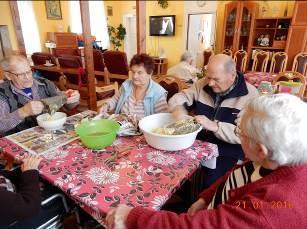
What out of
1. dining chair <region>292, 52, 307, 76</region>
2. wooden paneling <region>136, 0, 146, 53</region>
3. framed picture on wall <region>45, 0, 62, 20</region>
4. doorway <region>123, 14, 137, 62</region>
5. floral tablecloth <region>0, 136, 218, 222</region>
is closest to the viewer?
floral tablecloth <region>0, 136, 218, 222</region>

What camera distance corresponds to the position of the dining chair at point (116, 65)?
3.46 meters

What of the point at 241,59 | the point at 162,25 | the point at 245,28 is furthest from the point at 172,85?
the point at 162,25

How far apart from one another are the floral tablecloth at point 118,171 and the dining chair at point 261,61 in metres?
3.59

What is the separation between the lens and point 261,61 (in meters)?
4.48

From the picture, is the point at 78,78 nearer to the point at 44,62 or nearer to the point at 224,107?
the point at 44,62

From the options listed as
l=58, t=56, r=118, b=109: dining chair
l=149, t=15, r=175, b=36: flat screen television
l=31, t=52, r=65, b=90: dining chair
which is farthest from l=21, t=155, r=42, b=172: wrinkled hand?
l=149, t=15, r=175, b=36: flat screen television

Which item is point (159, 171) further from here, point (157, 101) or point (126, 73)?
point (126, 73)

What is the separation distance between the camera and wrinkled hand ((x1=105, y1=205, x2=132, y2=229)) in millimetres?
686

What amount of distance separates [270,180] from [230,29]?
5.27m

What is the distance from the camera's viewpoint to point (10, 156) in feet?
3.70

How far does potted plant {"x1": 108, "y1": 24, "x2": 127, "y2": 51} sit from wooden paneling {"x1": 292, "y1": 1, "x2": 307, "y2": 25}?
180 inches

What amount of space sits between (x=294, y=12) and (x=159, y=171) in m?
4.74
